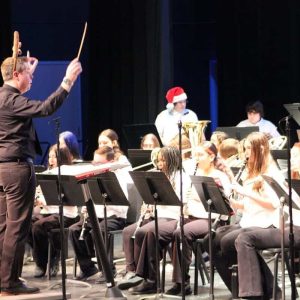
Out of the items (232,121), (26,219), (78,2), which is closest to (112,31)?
(78,2)

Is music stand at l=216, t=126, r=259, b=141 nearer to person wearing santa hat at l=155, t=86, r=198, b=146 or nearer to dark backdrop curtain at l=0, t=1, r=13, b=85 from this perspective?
person wearing santa hat at l=155, t=86, r=198, b=146

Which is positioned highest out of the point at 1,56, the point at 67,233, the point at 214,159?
the point at 1,56

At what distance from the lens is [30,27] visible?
567 inches

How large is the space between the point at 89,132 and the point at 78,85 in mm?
1129

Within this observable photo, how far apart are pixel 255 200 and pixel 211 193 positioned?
0.37m

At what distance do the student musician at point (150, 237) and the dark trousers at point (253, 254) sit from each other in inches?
39.1

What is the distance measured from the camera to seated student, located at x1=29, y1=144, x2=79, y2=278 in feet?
28.4

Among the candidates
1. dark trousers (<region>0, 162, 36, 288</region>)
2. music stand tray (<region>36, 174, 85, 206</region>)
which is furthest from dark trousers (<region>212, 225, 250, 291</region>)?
dark trousers (<region>0, 162, 36, 288</region>)

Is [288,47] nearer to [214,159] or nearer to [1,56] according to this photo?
[1,56]

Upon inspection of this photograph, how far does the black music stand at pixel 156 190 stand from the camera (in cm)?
714

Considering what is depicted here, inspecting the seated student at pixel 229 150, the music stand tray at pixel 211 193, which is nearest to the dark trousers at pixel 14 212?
the music stand tray at pixel 211 193

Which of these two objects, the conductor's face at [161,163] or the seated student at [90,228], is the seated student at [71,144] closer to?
the seated student at [90,228]

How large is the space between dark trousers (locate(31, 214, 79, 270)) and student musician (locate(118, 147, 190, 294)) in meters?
0.96

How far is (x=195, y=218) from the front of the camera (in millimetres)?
7797
